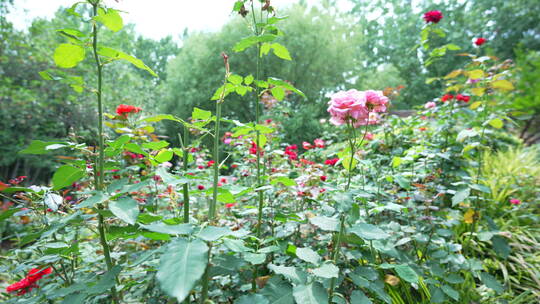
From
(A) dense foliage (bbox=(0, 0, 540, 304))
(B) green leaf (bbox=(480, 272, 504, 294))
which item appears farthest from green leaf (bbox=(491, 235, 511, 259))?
(B) green leaf (bbox=(480, 272, 504, 294))

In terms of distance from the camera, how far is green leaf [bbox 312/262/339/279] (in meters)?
0.70

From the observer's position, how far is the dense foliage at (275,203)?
2.29 feet

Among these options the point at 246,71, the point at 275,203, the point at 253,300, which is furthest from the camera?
the point at 246,71

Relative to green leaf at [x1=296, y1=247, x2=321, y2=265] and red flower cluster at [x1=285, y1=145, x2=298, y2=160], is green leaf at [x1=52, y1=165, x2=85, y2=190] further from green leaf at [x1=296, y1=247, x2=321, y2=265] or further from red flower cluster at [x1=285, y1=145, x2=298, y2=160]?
red flower cluster at [x1=285, y1=145, x2=298, y2=160]

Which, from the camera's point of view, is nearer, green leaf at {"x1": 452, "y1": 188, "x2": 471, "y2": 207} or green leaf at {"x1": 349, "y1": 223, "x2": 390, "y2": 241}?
green leaf at {"x1": 349, "y1": 223, "x2": 390, "y2": 241}

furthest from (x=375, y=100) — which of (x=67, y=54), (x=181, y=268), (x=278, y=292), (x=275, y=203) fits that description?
(x=275, y=203)

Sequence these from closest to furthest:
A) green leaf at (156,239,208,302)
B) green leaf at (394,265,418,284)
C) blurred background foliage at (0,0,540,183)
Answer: green leaf at (156,239,208,302)
green leaf at (394,265,418,284)
blurred background foliage at (0,0,540,183)

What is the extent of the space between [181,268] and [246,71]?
985cm

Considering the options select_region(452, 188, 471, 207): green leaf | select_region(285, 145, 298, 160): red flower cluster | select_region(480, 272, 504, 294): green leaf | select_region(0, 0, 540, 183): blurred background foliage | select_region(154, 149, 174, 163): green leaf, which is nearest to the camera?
select_region(154, 149, 174, 163): green leaf

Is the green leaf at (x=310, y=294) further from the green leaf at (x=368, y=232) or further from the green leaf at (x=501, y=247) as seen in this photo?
the green leaf at (x=501, y=247)

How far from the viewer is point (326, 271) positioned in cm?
A: 73

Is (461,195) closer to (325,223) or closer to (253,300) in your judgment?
(325,223)

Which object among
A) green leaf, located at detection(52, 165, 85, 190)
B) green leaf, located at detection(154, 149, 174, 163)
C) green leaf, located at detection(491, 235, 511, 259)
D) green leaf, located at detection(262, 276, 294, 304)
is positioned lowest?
green leaf, located at detection(491, 235, 511, 259)

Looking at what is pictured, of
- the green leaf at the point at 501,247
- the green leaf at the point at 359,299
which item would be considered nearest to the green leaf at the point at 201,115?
the green leaf at the point at 359,299
